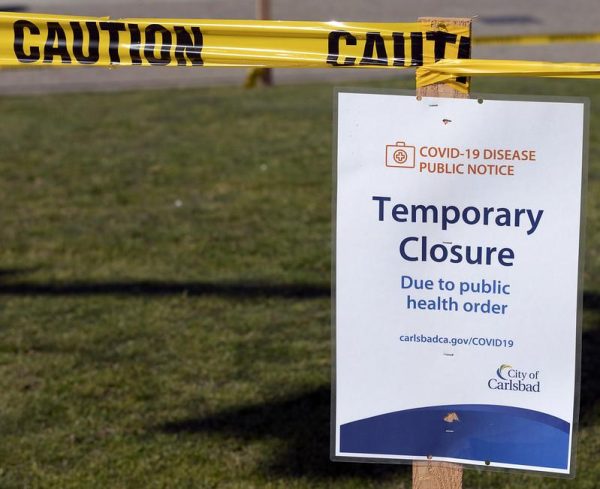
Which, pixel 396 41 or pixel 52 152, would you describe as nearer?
pixel 396 41

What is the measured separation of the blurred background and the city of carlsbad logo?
1540mm

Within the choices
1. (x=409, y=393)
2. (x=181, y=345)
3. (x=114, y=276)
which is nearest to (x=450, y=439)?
(x=409, y=393)

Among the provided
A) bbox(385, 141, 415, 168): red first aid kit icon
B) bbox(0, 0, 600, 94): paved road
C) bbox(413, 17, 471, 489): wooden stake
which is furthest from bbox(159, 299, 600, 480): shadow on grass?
bbox(0, 0, 600, 94): paved road

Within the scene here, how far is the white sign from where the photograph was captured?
317cm

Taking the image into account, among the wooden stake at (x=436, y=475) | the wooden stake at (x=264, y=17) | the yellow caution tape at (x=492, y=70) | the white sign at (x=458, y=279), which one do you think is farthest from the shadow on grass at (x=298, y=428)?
the wooden stake at (x=264, y=17)

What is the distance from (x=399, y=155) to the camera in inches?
127

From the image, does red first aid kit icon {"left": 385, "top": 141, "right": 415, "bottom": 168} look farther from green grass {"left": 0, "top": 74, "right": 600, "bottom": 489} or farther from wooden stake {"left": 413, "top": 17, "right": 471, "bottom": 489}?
green grass {"left": 0, "top": 74, "right": 600, "bottom": 489}

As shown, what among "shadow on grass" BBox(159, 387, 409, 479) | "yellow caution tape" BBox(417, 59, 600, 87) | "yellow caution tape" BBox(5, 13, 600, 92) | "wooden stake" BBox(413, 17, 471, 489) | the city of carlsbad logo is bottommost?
"shadow on grass" BBox(159, 387, 409, 479)

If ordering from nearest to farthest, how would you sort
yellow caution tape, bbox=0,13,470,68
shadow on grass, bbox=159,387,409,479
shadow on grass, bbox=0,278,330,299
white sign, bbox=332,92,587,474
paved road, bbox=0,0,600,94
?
white sign, bbox=332,92,587,474 < yellow caution tape, bbox=0,13,470,68 < shadow on grass, bbox=159,387,409,479 < shadow on grass, bbox=0,278,330,299 < paved road, bbox=0,0,600,94

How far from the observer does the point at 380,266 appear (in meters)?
3.33

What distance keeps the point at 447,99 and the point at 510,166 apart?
254mm

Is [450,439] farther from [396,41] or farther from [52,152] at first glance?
[52,152]

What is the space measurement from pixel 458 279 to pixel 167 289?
4252mm

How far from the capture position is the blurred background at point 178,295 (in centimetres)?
503
